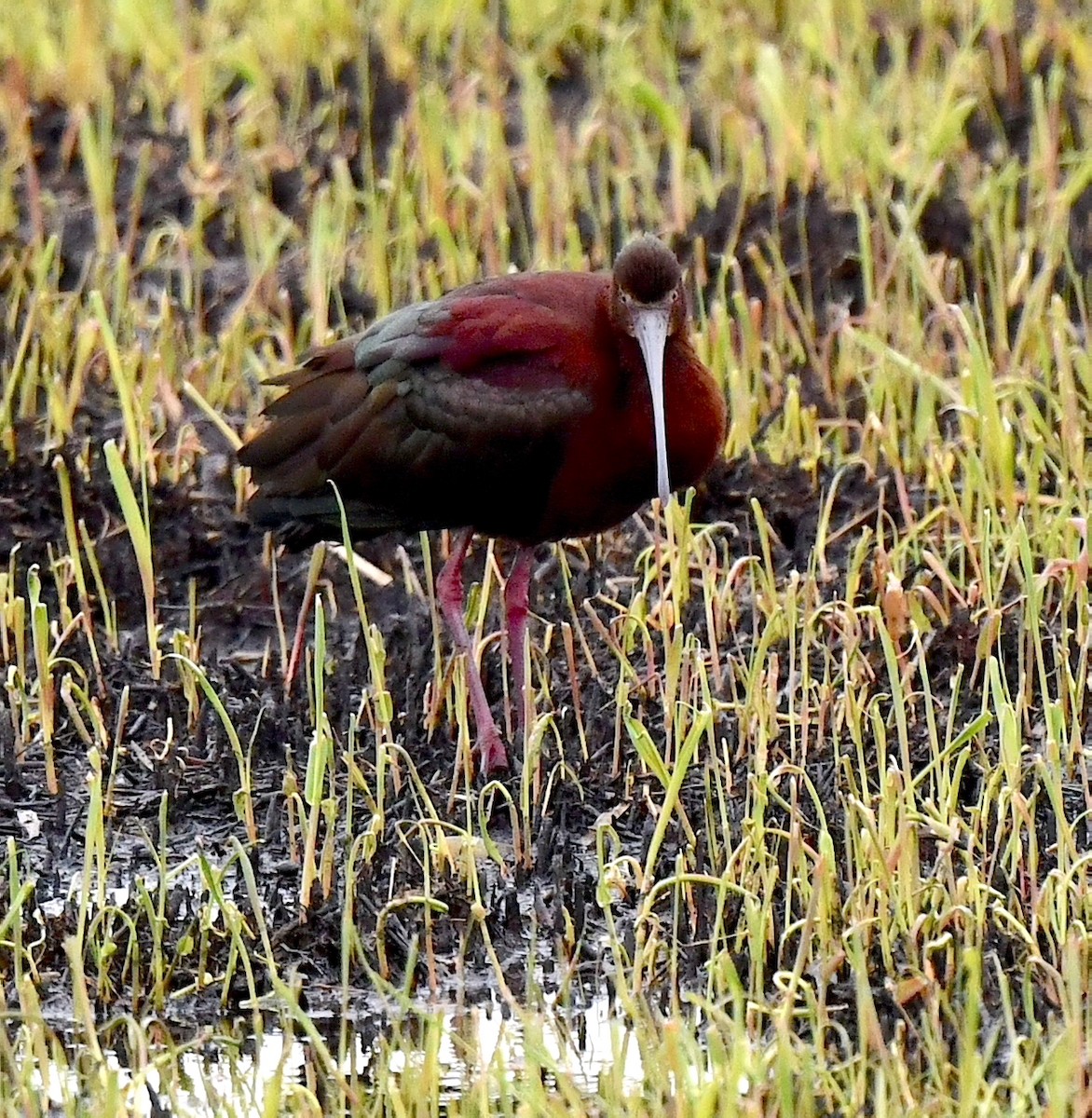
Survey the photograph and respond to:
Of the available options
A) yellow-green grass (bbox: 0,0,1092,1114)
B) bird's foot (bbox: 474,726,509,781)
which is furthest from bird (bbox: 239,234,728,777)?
yellow-green grass (bbox: 0,0,1092,1114)

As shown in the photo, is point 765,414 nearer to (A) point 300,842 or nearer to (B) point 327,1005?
(A) point 300,842

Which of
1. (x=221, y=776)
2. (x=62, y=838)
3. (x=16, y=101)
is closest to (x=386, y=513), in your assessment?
(x=221, y=776)

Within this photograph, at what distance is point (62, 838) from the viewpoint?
191 inches

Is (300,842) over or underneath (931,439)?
underneath

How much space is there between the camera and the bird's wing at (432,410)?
17.1 feet

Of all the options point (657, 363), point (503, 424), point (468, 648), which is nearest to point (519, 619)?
point (468, 648)

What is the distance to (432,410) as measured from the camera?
536 centimetres

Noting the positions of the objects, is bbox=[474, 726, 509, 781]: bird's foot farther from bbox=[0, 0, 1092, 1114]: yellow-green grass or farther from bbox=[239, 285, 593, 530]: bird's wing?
bbox=[239, 285, 593, 530]: bird's wing

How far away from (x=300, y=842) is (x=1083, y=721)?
5.25 ft

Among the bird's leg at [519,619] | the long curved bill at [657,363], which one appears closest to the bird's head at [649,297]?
the long curved bill at [657,363]

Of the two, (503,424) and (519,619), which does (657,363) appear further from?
(519,619)

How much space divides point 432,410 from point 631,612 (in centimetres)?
62

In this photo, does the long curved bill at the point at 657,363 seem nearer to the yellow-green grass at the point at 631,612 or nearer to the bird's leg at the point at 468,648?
the yellow-green grass at the point at 631,612

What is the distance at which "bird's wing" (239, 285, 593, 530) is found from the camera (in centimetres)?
522
